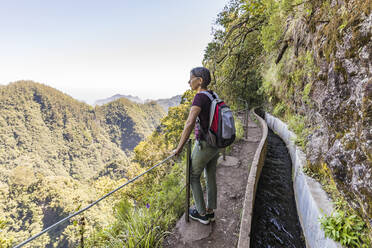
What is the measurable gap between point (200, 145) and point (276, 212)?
8.70 feet

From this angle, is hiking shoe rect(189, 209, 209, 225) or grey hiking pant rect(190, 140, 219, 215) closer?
grey hiking pant rect(190, 140, 219, 215)

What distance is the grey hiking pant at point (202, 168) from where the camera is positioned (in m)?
2.19

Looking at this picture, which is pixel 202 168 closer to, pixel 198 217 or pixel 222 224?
pixel 198 217

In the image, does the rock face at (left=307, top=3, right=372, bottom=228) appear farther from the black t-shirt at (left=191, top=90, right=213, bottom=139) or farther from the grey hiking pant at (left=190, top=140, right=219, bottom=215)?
the black t-shirt at (left=191, top=90, right=213, bottom=139)

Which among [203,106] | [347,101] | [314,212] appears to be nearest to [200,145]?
[203,106]

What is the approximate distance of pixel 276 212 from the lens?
3672 mm

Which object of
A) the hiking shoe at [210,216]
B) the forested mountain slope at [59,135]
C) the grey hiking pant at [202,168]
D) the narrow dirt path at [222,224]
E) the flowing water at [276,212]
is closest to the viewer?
the grey hiking pant at [202,168]

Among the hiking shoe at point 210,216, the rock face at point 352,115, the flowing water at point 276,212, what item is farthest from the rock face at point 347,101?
the hiking shoe at point 210,216

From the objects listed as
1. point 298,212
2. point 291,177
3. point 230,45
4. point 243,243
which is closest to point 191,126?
point 243,243

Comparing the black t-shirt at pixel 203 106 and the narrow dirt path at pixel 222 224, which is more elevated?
the black t-shirt at pixel 203 106

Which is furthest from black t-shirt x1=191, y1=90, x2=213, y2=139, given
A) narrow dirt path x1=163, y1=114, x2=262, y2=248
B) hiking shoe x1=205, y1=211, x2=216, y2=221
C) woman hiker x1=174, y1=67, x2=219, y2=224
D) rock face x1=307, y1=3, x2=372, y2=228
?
rock face x1=307, y1=3, x2=372, y2=228

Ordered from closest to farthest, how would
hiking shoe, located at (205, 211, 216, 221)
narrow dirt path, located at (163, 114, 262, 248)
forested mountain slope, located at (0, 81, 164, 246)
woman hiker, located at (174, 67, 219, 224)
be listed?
1. woman hiker, located at (174, 67, 219, 224)
2. narrow dirt path, located at (163, 114, 262, 248)
3. hiking shoe, located at (205, 211, 216, 221)
4. forested mountain slope, located at (0, 81, 164, 246)

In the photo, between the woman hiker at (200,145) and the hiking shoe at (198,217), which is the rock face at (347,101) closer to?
the woman hiker at (200,145)

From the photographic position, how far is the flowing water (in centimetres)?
303
